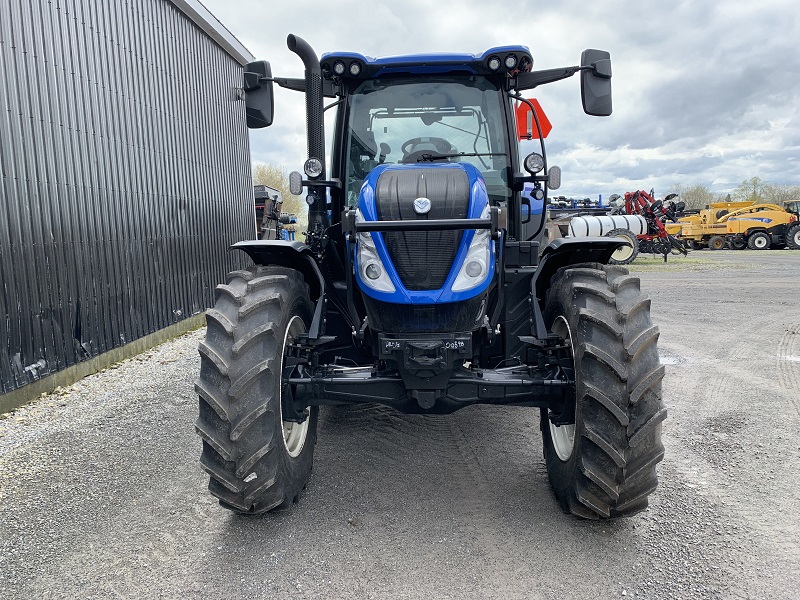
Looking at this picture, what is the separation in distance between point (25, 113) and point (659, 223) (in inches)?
754

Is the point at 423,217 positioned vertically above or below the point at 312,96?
below

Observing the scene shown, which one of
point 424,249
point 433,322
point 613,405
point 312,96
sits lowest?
point 613,405

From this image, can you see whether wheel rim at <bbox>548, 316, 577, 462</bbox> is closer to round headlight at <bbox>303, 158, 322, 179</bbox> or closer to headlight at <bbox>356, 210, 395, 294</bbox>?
headlight at <bbox>356, 210, 395, 294</bbox>

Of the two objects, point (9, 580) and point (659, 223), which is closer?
point (9, 580)

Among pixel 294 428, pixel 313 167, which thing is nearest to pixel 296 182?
pixel 313 167

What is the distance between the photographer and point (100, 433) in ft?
14.9

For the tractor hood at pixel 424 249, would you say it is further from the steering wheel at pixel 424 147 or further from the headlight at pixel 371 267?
the steering wheel at pixel 424 147

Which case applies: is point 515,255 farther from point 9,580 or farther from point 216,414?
point 9,580

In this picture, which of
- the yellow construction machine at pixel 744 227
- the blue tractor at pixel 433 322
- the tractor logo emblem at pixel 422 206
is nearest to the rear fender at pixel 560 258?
the blue tractor at pixel 433 322

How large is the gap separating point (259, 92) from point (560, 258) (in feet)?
7.07

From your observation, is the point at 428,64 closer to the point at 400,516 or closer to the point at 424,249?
the point at 424,249

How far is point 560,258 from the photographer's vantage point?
135 inches

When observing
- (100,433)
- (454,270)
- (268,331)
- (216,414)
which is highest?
(454,270)

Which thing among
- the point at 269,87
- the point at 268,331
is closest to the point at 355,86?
the point at 269,87
